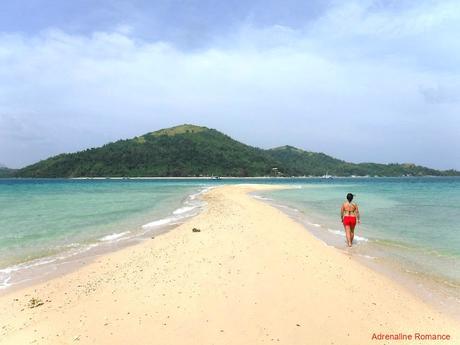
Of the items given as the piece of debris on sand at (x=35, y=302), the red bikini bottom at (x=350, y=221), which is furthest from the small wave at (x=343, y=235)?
the piece of debris on sand at (x=35, y=302)

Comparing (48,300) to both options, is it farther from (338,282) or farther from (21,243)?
(21,243)

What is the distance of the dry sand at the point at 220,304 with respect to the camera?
20.5ft

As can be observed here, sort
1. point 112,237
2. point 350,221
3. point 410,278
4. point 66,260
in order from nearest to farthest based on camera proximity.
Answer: point 410,278
point 66,260
point 350,221
point 112,237

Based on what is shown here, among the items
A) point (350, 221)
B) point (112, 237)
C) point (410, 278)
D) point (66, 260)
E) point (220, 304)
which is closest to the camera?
point (220, 304)

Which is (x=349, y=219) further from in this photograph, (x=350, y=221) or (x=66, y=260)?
(x=66, y=260)

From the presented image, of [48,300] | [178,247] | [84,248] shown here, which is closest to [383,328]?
[48,300]

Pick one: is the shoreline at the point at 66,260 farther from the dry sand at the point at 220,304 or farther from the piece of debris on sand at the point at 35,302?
the piece of debris on sand at the point at 35,302

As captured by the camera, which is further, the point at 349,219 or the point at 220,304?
the point at 349,219

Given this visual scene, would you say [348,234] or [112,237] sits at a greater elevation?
[348,234]

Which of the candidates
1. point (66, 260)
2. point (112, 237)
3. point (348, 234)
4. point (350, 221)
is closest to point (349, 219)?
point (350, 221)

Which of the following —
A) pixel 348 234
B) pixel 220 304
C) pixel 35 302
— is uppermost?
pixel 348 234

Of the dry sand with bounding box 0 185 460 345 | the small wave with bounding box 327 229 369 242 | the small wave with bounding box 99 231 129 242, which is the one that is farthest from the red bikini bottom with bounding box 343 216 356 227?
the small wave with bounding box 99 231 129 242

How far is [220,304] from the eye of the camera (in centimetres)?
736

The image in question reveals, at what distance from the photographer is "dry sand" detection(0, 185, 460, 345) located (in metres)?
6.24
